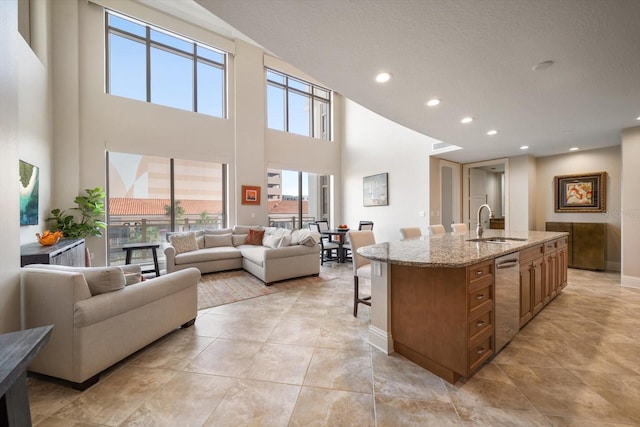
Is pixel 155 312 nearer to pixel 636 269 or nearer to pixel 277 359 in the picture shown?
pixel 277 359

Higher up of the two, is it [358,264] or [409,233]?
[409,233]

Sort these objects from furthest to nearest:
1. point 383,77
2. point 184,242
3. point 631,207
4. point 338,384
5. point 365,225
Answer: point 365,225
point 184,242
point 631,207
point 383,77
point 338,384

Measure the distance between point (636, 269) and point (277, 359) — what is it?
5.30 m

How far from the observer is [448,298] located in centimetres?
175

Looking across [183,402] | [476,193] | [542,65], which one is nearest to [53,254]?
[183,402]

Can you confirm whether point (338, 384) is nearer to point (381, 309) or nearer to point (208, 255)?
point (381, 309)

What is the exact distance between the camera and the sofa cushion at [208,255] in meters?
4.66

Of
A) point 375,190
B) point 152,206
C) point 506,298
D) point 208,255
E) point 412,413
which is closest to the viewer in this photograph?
point 412,413

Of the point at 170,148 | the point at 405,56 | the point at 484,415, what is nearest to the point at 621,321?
the point at 484,415

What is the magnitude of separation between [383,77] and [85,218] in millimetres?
5569

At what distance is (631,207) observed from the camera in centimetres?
379

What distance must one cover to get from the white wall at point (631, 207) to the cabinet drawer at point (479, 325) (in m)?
→ 3.84

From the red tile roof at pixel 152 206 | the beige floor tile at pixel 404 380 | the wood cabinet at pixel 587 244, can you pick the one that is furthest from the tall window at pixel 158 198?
the wood cabinet at pixel 587 244

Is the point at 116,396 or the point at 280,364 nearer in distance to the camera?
the point at 116,396
